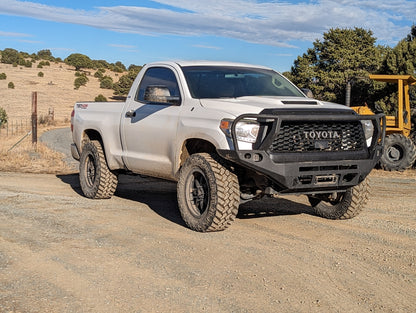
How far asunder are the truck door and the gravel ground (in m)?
0.74

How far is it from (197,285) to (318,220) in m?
3.39

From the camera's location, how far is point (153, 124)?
7.89 metres

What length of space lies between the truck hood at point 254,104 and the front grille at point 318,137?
10.4 inches

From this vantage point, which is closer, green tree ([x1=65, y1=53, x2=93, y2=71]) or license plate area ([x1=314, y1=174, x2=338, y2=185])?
license plate area ([x1=314, y1=174, x2=338, y2=185])

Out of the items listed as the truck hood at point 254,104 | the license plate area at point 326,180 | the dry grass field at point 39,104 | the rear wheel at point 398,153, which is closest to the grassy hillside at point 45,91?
the dry grass field at point 39,104

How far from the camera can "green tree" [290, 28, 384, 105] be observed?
28891 mm

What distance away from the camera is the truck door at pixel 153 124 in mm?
7570

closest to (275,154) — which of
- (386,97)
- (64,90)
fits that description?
(386,97)

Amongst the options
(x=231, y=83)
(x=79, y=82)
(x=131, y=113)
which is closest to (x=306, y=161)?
(x=231, y=83)

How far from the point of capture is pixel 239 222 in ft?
24.9

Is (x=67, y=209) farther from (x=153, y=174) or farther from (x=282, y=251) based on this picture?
(x=282, y=251)

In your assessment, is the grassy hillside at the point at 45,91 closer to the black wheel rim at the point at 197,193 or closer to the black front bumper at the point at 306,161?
the black wheel rim at the point at 197,193

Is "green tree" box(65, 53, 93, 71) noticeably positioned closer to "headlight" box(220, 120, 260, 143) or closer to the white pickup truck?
the white pickup truck

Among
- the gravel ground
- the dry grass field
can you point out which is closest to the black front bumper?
the gravel ground
